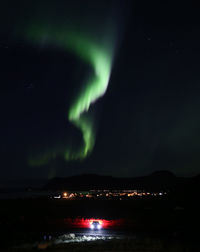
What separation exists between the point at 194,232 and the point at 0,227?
2506cm

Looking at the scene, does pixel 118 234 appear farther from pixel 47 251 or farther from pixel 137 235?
pixel 47 251

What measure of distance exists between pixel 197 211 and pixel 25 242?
35961mm

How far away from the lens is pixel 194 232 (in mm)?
38562

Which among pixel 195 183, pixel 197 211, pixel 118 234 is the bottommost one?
pixel 195 183

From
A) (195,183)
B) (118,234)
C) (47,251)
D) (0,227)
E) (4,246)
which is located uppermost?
(47,251)

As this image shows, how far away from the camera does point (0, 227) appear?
48.4 metres

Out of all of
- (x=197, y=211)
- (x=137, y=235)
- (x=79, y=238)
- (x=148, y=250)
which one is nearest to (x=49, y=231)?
(x=79, y=238)

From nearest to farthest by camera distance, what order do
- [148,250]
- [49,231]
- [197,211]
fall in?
[148,250] < [49,231] < [197,211]

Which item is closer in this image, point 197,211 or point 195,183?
point 197,211

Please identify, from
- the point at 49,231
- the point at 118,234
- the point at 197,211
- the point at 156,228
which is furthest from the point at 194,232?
the point at 197,211

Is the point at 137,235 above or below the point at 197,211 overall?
above

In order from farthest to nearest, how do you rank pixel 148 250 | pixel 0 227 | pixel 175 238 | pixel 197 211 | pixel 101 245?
pixel 197 211 < pixel 0 227 < pixel 175 238 < pixel 101 245 < pixel 148 250

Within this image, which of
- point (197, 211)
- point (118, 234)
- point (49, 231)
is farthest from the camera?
point (197, 211)

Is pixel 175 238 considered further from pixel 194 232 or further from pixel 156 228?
pixel 156 228
